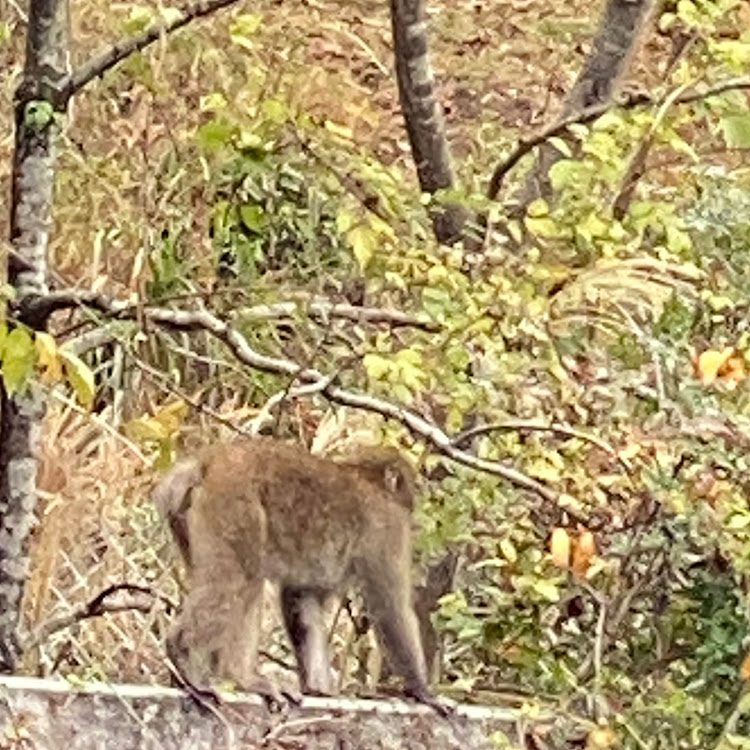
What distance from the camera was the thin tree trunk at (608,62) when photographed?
19.8ft

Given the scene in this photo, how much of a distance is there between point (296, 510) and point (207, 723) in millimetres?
608

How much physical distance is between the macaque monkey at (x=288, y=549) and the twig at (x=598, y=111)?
2.11 ft

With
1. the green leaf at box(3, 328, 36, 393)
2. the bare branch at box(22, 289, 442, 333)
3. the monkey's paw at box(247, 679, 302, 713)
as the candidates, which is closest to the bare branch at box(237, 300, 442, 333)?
the bare branch at box(22, 289, 442, 333)

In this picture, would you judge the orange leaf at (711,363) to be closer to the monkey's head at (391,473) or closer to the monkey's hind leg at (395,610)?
the monkey's head at (391,473)

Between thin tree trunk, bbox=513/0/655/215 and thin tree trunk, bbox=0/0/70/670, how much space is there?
4.65 feet

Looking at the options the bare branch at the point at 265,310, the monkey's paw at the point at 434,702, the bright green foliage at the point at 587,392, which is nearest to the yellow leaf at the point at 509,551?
the bright green foliage at the point at 587,392

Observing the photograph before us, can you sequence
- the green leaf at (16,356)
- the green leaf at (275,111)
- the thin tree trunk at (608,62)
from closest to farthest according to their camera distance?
1. the green leaf at (16,356)
2. the green leaf at (275,111)
3. the thin tree trunk at (608,62)

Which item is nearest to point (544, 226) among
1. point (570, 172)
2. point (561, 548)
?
point (570, 172)

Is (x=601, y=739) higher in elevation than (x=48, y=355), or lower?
lower

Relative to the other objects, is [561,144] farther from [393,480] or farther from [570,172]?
[393,480]

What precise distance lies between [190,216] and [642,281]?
3.29 m

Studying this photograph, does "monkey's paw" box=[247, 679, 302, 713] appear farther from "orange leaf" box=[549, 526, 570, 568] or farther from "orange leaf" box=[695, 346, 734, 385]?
"orange leaf" box=[695, 346, 734, 385]

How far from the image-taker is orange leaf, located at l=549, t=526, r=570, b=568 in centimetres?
464

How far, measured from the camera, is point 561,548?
464cm
